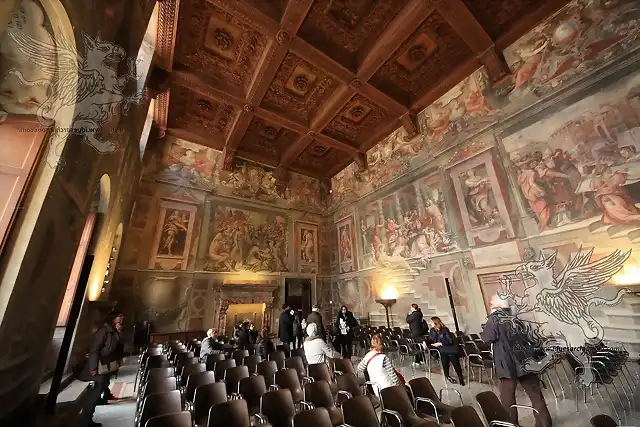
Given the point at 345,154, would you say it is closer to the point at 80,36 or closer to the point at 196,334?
the point at 196,334

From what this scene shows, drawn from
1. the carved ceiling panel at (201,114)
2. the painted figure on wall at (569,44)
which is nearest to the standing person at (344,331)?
the painted figure on wall at (569,44)

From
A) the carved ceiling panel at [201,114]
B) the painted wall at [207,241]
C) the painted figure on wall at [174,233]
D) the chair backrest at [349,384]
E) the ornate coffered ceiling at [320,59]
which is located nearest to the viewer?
the chair backrest at [349,384]

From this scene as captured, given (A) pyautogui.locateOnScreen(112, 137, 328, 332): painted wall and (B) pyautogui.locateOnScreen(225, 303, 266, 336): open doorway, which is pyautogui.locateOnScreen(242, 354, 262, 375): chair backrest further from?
(A) pyautogui.locateOnScreen(112, 137, 328, 332): painted wall

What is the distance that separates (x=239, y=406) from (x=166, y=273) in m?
9.85

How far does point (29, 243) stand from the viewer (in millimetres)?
2543

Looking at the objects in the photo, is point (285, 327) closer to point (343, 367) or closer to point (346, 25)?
point (343, 367)

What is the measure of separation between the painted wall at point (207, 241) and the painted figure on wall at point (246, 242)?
0.05m

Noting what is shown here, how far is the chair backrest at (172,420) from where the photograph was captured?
2010 millimetres

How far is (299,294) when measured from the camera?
13.7 meters

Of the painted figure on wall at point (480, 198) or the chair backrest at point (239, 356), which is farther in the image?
the painted figure on wall at point (480, 198)

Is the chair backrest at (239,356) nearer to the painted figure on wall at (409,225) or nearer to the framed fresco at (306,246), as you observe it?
the painted figure on wall at (409,225)

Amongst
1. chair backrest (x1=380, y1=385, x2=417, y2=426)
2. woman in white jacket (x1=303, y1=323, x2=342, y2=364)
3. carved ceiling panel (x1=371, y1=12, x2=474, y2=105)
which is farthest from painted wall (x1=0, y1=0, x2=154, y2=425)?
carved ceiling panel (x1=371, y1=12, x2=474, y2=105)

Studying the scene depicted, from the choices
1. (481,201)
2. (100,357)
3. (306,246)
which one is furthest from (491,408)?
(306,246)

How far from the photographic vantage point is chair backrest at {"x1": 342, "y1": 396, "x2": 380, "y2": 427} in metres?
2.52
